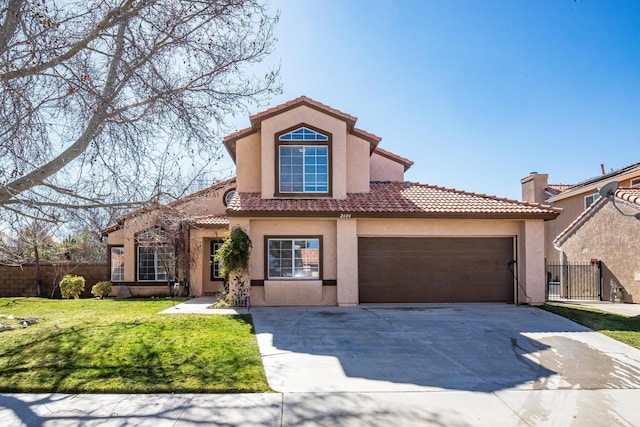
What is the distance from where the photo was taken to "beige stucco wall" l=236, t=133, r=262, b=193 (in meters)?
16.3

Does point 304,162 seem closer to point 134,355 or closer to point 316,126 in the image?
point 316,126

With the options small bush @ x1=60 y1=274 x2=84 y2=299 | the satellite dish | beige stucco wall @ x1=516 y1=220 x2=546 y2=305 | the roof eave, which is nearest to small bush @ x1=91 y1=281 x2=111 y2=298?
small bush @ x1=60 y1=274 x2=84 y2=299

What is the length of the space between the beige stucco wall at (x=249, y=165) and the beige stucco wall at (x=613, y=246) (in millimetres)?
14658

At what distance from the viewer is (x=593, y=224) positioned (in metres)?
19.6

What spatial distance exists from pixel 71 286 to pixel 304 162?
13.0 metres

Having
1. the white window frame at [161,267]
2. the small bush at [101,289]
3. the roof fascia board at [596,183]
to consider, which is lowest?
the small bush at [101,289]

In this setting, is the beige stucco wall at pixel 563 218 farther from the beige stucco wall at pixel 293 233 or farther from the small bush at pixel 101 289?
the small bush at pixel 101 289

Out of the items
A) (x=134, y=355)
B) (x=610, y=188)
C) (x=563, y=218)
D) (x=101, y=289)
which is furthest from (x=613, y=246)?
(x=101, y=289)

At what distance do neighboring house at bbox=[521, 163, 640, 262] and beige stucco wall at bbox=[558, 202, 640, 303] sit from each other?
2143mm

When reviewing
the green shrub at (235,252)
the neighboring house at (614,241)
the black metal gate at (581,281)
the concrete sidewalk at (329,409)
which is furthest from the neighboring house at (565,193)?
the concrete sidewalk at (329,409)

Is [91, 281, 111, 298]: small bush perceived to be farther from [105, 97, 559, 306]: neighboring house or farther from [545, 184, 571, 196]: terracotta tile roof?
[545, 184, 571, 196]: terracotta tile roof

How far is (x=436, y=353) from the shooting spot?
8.84m

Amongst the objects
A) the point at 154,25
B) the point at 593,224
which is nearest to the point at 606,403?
the point at 154,25

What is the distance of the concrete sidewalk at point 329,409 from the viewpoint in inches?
218
